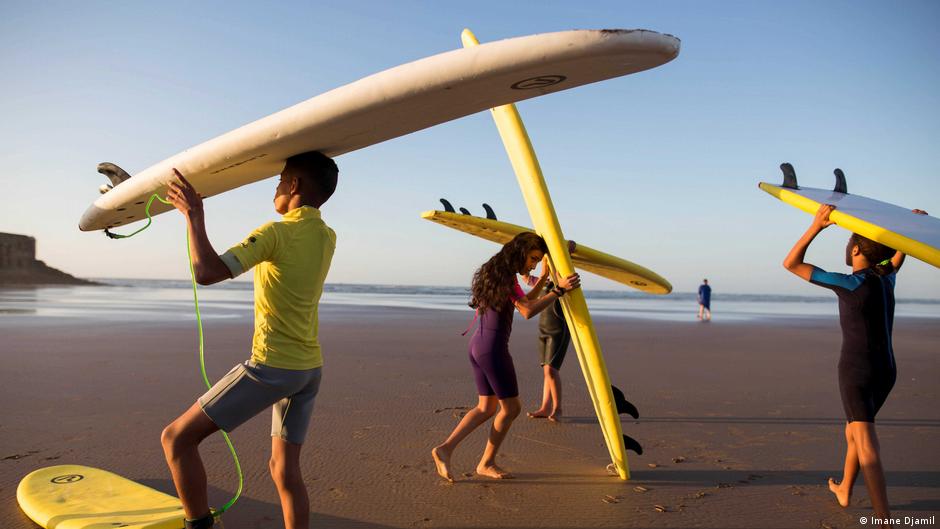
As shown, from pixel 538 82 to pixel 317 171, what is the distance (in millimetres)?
1058

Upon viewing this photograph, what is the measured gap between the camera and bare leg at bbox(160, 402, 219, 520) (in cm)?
239

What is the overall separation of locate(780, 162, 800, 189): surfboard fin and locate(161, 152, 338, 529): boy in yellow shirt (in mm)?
3103

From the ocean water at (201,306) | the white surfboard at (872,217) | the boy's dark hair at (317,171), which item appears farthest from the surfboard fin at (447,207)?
the ocean water at (201,306)

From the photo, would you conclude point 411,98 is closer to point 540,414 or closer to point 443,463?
point 443,463

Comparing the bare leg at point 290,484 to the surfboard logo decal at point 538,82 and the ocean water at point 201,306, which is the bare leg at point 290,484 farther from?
the ocean water at point 201,306

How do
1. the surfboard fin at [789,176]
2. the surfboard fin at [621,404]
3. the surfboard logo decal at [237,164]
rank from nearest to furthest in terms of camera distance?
the surfboard logo decal at [237,164]
the surfboard fin at [789,176]
the surfboard fin at [621,404]

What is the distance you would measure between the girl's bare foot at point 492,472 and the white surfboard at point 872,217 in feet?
8.35

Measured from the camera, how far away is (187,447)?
94.7 inches

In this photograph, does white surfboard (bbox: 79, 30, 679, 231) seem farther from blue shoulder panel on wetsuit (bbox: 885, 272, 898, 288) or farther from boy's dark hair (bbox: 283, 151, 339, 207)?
blue shoulder panel on wetsuit (bbox: 885, 272, 898, 288)

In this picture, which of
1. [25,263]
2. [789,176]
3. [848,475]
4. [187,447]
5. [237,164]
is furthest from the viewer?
[25,263]

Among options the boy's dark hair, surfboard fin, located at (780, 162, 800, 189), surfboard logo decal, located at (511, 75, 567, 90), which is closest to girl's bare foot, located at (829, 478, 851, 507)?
surfboard fin, located at (780, 162, 800, 189)

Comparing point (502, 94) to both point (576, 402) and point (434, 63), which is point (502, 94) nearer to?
point (434, 63)

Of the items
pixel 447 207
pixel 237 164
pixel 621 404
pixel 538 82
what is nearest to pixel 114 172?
pixel 237 164

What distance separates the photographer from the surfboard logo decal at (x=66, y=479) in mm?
3490
